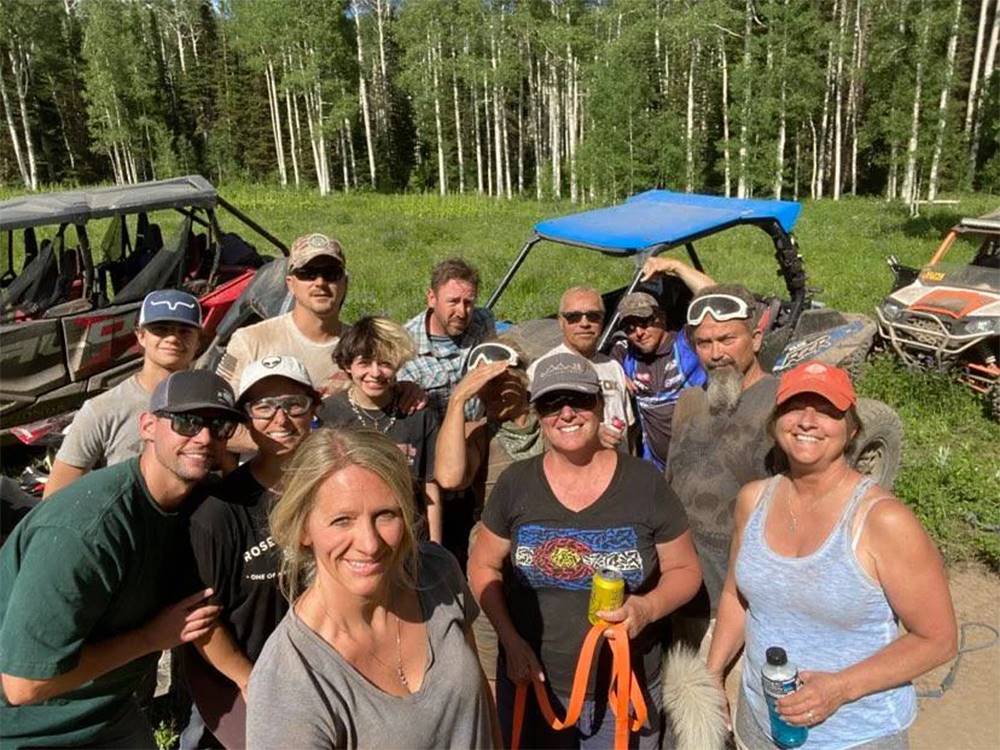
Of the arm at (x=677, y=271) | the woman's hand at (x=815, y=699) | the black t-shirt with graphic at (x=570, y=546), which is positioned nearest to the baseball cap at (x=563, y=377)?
the black t-shirt with graphic at (x=570, y=546)

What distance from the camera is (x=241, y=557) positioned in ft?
7.13

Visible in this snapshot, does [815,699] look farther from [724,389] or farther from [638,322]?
[638,322]

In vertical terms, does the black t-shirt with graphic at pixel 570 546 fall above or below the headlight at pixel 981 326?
above

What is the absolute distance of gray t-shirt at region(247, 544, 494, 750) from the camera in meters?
1.50

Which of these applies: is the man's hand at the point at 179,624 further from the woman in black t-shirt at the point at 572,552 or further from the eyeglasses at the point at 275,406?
the woman in black t-shirt at the point at 572,552

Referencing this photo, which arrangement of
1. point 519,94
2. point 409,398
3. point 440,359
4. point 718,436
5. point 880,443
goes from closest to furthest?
1. point 718,436
2. point 409,398
3. point 440,359
4. point 880,443
5. point 519,94

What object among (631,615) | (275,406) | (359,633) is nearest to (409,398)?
(275,406)

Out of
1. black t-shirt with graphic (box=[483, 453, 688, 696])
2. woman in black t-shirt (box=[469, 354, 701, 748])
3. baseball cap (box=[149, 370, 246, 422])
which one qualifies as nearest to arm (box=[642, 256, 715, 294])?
woman in black t-shirt (box=[469, 354, 701, 748])

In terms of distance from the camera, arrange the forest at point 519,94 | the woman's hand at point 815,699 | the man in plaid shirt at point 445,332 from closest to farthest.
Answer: the woman's hand at point 815,699 < the man in plaid shirt at point 445,332 < the forest at point 519,94

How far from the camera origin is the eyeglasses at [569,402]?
2.35 m

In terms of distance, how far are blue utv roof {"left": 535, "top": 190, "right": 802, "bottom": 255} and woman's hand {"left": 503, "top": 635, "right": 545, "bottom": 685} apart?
10.9ft

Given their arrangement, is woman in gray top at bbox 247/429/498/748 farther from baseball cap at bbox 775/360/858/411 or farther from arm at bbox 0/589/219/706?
baseball cap at bbox 775/360/858/411

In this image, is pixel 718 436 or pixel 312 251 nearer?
pixel 718 436

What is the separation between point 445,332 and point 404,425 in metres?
0.85
